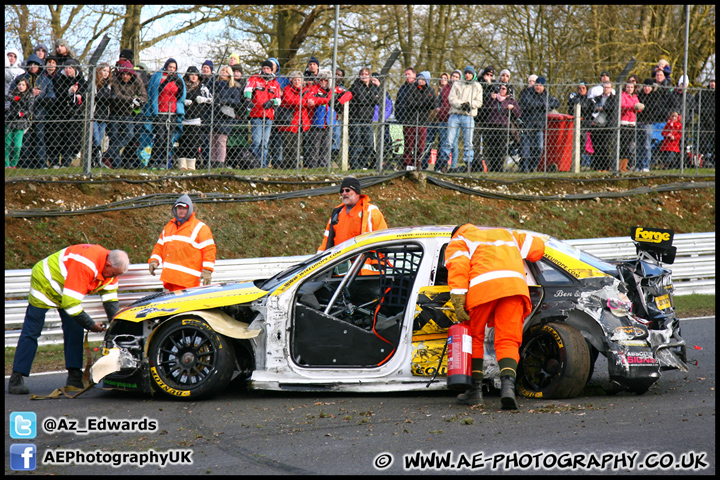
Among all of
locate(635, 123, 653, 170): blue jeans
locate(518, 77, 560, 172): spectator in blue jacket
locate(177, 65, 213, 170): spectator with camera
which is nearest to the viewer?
locate(177, 65, 213, 170): spectator with camera

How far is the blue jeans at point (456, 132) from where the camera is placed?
14.4 m

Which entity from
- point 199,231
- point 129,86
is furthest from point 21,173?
point 199,231

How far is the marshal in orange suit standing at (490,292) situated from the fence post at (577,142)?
32.5 ft

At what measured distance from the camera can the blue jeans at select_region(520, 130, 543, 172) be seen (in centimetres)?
1512

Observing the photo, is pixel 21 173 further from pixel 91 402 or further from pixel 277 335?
pixel 277 335

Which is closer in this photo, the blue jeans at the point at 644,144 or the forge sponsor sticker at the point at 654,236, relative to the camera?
the forge sponsor sticker at the point at 654,236

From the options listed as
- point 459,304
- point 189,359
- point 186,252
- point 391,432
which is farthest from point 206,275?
point 391,432

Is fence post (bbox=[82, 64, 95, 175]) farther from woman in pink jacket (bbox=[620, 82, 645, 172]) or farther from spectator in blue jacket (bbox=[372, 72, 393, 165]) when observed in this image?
woman in pink jacket (bbox=[620, 82, 645, 172])

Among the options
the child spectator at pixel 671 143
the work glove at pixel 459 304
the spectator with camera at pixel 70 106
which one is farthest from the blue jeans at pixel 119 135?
the child spectator at pixel 671 143

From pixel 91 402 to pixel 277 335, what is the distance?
5.78ft

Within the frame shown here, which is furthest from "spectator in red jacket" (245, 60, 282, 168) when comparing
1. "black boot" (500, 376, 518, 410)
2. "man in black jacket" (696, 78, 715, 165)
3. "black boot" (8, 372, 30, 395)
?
"man in black jacket" (696, 78, 715, 165)

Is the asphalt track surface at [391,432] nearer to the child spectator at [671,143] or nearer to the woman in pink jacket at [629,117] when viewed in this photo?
the woman in pink jacket at [629,117]

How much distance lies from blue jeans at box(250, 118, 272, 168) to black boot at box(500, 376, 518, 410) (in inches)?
321

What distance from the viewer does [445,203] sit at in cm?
1462
